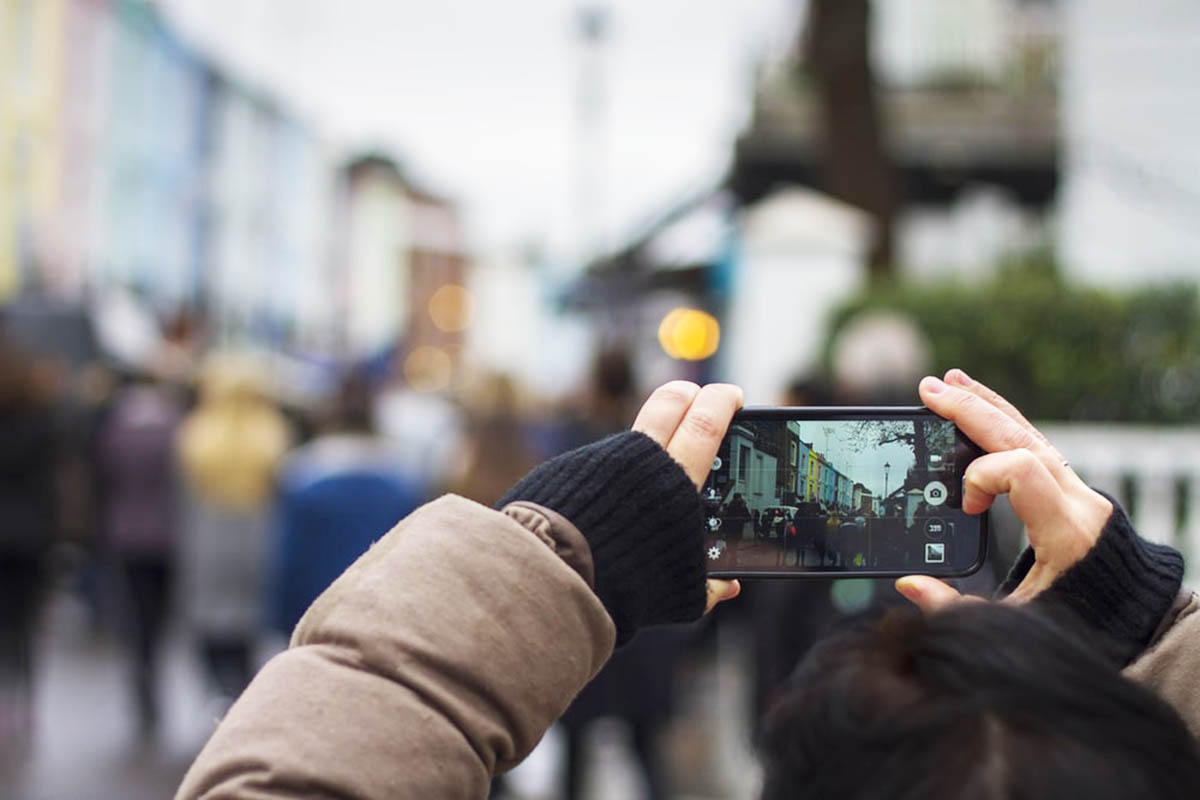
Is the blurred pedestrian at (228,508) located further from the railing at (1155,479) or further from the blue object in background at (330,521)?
the railing at (1155,479)

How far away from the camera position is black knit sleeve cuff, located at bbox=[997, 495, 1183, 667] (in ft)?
4.06

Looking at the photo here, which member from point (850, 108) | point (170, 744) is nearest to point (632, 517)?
point (170, 744)

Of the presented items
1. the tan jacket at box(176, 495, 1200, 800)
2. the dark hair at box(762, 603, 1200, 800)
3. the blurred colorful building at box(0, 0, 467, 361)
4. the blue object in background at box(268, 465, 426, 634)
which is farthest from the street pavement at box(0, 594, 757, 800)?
the dark hair at box(762, 603, 1200, 800)

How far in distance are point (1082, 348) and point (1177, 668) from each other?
7183 millimetres

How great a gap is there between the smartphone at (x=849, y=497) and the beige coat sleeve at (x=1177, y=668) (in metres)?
0.19

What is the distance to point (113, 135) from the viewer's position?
32094mm

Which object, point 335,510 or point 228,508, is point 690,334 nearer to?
point 228,508

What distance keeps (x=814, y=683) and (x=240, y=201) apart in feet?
150

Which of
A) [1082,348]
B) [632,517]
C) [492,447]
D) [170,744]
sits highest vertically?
[632,517]

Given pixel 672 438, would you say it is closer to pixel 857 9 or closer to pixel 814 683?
pixel 814 683

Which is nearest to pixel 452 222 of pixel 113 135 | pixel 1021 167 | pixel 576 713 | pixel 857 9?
pixel 113 135

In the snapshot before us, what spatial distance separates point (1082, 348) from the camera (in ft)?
26.5

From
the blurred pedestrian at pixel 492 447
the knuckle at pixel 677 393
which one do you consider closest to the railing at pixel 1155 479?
the blurred pedestrian at pixel 492 447

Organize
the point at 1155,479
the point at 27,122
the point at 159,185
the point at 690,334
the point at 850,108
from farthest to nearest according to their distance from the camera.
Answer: the point at 159,185 < the point at 27,122 < the point at 690,334 < the point at 850,108 < the point at 1155,479
